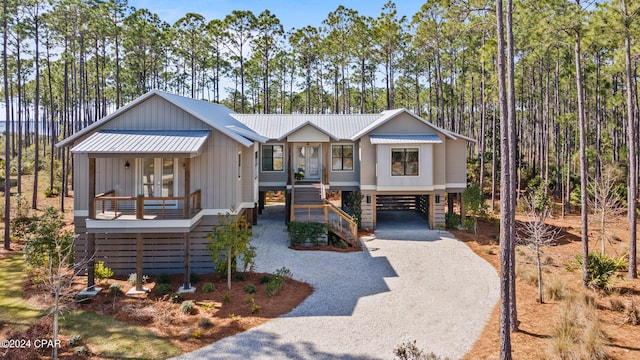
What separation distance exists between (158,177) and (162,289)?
14.0 ft

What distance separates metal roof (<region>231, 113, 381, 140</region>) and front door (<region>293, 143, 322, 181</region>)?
53.3 inches

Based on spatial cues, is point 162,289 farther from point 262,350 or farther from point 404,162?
point 404,162

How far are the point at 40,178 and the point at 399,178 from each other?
32.8m

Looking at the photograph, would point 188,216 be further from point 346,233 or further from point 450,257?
point 450,257

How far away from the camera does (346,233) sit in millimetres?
17844

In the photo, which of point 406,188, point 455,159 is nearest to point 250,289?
point 406,188

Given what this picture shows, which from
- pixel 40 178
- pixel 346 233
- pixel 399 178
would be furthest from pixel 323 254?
pixel 40 178

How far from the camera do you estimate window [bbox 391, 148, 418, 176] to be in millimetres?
20172

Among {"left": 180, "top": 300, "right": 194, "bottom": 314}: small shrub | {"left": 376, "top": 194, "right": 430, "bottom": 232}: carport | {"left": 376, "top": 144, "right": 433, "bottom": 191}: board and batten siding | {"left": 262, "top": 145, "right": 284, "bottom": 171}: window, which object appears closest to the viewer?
{"left": 180, "top": 300, "right": 194, "bottom": 314}: small shrub

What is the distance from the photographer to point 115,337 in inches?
357

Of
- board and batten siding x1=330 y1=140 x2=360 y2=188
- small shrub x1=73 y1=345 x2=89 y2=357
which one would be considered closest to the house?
board and batten siding x1=330 y1=140 x2=360 y2=188

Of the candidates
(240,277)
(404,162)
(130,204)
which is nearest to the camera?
(240,277)

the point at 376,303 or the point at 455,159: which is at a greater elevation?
the point at 455,159

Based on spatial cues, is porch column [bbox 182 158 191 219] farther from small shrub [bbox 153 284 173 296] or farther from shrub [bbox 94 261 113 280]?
shrub [bbox 94 261 113 280]
